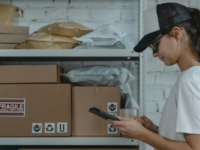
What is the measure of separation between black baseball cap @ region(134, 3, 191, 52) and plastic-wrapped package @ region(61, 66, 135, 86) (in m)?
0.36

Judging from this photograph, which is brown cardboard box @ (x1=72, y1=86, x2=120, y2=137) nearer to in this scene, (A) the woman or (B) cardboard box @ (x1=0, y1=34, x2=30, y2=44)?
(A) the woman

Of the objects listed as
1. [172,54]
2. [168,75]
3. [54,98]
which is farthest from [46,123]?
[168,75]

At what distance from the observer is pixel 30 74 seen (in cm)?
104

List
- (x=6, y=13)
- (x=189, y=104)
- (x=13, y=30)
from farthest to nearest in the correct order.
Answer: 1. (x=6, y=13)
2. (x=13, y=30)
3. (x=189, y=104)

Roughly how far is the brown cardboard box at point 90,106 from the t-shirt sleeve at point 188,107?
0.45 m

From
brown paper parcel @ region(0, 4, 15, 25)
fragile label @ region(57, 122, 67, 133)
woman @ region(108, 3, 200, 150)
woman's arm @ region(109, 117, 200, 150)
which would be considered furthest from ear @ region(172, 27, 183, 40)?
brown paper parcel @ region(0, 4, 15, 25)

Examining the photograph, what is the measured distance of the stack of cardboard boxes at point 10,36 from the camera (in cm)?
111

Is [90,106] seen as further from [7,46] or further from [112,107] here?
[7,46]

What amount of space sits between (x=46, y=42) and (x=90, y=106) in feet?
1.44

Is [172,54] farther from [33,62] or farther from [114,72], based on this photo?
[33,62]

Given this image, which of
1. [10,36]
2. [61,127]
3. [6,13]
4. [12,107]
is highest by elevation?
[6,13]

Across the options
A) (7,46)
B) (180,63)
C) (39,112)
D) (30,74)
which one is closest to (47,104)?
(39,112)

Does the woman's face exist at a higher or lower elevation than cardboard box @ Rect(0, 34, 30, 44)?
lower

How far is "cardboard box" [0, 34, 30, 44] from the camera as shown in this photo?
3.65ft
